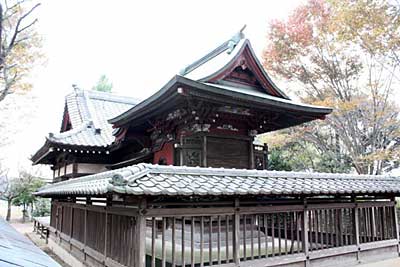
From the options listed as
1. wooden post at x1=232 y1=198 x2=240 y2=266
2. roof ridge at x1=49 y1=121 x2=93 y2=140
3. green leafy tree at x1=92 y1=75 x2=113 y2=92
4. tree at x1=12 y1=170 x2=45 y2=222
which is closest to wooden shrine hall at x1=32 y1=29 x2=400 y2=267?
wooden post at x1=232 y1=198 x2=240 y2=266

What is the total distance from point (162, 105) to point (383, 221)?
6.16 meters

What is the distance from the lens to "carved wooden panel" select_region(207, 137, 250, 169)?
354 inches

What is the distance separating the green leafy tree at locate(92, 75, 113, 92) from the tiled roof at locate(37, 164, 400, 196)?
29.9 meters

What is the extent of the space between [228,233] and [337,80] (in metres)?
10.5

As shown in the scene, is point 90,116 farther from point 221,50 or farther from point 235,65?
point 235,65

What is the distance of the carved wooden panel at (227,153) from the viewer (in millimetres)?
9000

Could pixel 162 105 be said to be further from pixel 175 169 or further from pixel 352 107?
pixel 352 107

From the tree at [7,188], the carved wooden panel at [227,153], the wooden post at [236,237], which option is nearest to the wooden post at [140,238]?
the wooden post at [236,237]

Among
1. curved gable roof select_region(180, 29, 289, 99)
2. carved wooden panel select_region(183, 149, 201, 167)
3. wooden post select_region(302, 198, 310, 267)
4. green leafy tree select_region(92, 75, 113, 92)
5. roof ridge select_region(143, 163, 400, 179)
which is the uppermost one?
green leafy tree select_region(92, 75, 113, 92)

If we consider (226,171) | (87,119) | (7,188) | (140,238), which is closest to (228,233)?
(226,171)

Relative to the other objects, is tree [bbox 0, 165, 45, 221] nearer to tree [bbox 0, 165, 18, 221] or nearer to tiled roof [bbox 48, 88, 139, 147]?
tree [bbox 0, 165, 18, 221]

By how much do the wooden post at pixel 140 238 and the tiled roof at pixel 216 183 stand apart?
0.57 metres

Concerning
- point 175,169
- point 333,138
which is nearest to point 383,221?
point 175,169

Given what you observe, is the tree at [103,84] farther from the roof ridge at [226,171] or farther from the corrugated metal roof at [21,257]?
the corrugated metal roof at [21,257]
